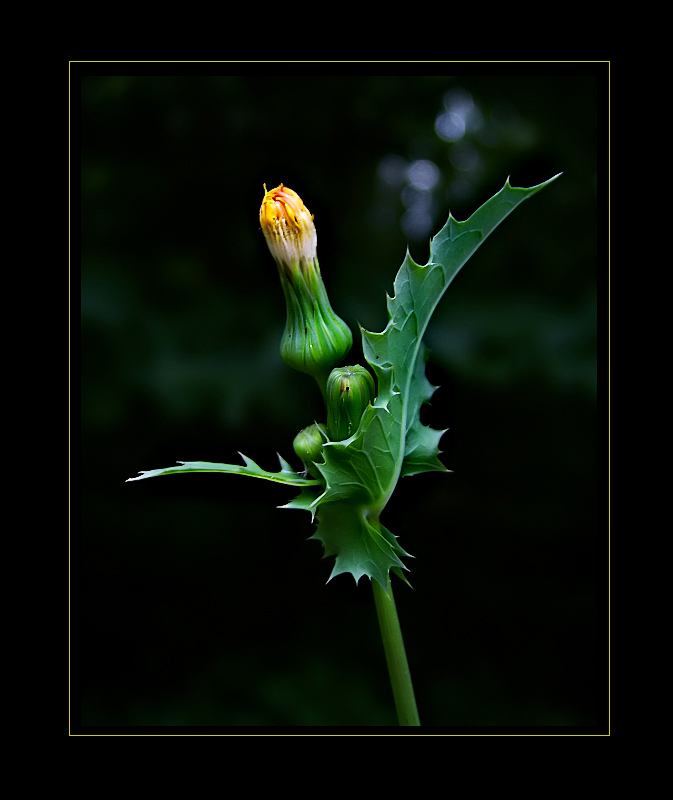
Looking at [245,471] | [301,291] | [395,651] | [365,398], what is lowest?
[395,651]

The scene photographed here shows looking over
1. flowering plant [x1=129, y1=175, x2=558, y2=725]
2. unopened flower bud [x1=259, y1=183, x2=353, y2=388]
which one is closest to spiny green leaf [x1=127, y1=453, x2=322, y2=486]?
flowering plant [x1=129, y1=175, x2=558, y2=725]

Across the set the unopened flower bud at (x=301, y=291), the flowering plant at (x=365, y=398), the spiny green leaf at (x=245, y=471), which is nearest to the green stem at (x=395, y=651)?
the flowering plant at (x=365, y=398)

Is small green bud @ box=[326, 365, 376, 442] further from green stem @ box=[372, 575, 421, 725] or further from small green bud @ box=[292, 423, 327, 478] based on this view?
green stem @ box=[372, 575, 421, 725]

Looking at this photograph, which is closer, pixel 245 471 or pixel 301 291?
pixel 245 471

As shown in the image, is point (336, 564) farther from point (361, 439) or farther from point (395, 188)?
point (395, 188)

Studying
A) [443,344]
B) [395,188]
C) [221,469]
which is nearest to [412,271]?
[221,469]

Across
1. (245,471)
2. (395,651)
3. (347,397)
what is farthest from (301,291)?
(395,651)

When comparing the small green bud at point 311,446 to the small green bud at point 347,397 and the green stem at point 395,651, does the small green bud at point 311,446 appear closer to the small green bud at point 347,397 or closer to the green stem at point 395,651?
the small green bud at point 347,397

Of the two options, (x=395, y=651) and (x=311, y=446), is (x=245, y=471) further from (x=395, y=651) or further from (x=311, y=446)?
(x=395, y=651)
